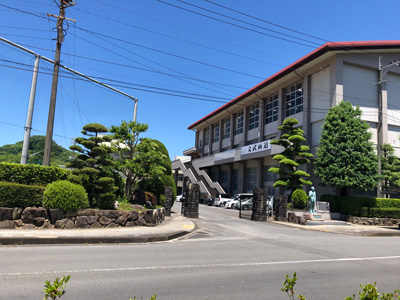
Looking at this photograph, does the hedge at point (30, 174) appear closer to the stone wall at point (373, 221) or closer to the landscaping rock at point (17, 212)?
the landscaping rock at point (17, 212)

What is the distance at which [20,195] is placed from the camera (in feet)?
37.4

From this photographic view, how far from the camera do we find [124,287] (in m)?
5.34

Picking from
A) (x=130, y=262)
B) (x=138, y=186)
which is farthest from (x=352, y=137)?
(x=130, y=262)

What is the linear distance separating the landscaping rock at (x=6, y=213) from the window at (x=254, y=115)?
34.6 m

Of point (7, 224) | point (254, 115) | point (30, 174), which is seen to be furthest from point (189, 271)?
point (254, 115)

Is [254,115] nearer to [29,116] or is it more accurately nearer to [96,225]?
[96,225]

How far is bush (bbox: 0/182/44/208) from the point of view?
437 inches

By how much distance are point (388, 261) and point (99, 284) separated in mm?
7824

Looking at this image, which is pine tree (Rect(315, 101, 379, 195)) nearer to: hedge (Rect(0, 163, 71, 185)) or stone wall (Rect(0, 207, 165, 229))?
stone wall (Rect(0, 207, 165, 229))

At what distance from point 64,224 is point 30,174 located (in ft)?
7.55

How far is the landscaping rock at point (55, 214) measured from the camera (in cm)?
Result: 1182

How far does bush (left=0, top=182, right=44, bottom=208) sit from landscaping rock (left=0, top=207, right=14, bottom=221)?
0.59 feet

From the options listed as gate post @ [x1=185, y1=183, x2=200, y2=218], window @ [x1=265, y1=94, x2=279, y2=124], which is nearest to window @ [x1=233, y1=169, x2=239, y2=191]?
window @ [x1=265, y1=94, x2=279, y2=124]

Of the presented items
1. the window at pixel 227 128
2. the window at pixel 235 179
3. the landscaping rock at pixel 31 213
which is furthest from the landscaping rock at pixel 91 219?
the window at pixel 227 128
